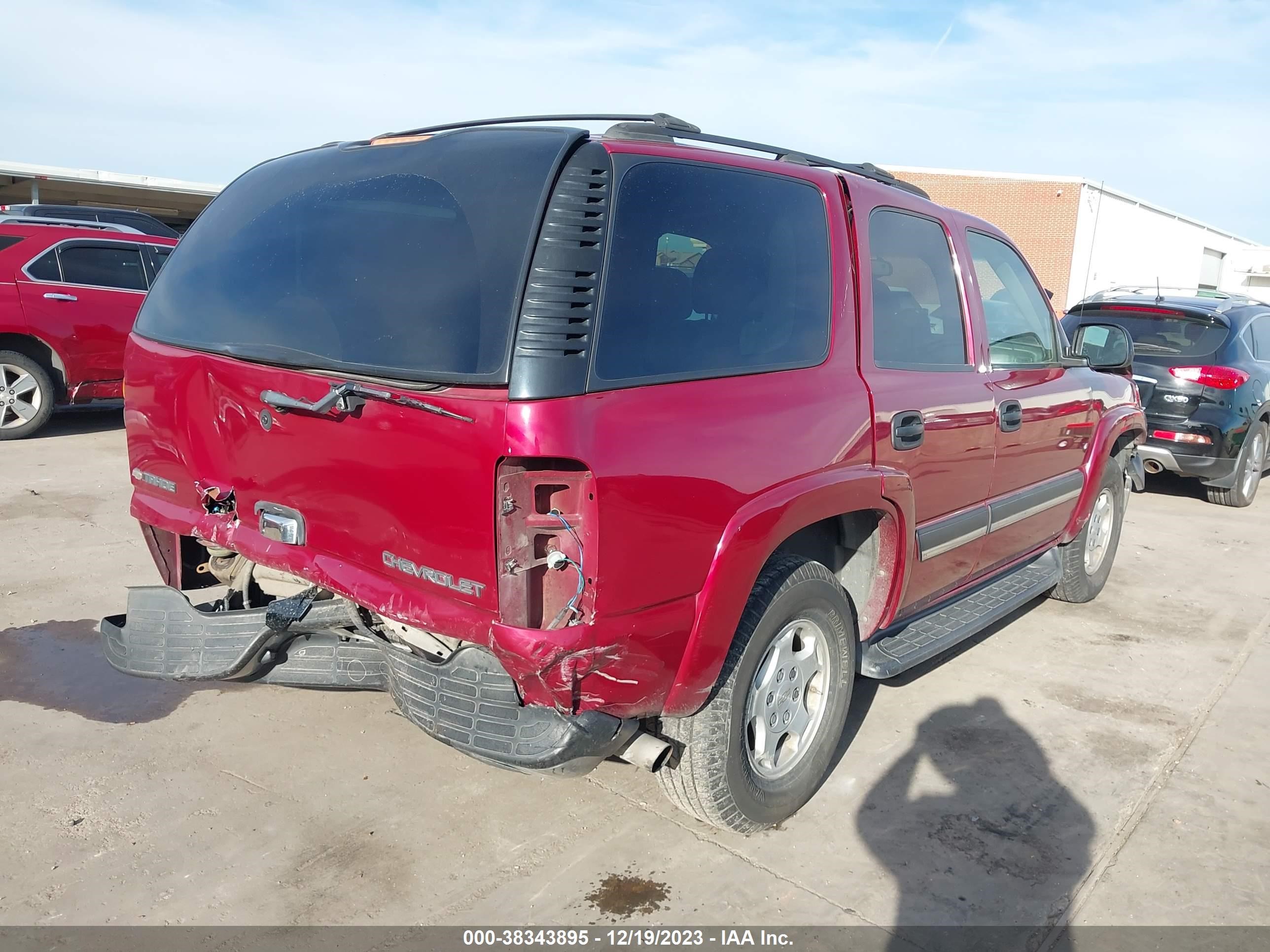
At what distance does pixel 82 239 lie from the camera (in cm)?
935

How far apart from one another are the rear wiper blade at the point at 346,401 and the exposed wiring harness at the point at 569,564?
336mm

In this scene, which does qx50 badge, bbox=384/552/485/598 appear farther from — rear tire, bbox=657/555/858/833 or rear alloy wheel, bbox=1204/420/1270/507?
rear alloy wheel, bbox=1204/420/1270/507

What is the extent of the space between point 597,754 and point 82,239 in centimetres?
900

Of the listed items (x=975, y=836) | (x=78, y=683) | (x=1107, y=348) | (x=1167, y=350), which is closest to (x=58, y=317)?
(x=78, y=683)

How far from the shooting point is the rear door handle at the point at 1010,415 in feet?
13.5

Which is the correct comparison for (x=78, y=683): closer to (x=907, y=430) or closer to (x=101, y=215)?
(x=907, y=430)

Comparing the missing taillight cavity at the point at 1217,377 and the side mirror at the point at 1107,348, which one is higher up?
the side mirror at the point at 1107,348

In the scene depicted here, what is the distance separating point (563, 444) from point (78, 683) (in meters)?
2.92

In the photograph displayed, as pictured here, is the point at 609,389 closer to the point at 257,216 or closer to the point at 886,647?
the point at 257,216

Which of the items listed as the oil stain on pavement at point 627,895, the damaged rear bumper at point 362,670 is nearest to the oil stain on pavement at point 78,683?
the damaged rear bumper at point 362,670

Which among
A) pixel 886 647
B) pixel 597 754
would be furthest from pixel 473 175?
pixel 886 647

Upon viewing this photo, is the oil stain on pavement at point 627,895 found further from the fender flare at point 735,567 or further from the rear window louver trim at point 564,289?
the rear window louver trim at point 564,289

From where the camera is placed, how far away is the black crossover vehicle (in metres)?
8.14

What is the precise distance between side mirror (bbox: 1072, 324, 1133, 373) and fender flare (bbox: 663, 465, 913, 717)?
2.68 meters
